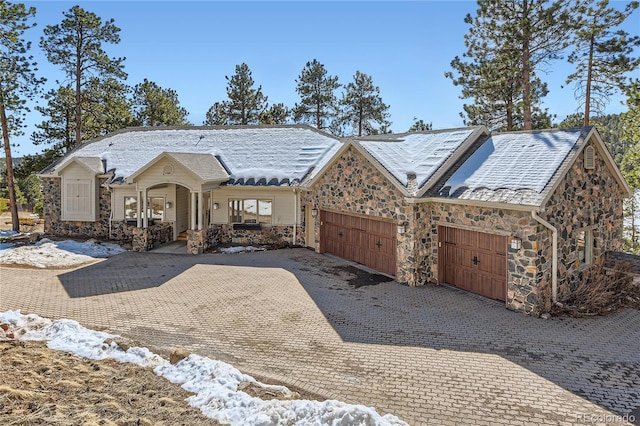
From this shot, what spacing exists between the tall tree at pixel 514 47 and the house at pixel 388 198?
32.0 ft

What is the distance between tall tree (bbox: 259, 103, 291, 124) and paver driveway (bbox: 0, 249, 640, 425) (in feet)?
84.1

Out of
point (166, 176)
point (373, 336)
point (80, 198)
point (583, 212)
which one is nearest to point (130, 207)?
point (80, 198)

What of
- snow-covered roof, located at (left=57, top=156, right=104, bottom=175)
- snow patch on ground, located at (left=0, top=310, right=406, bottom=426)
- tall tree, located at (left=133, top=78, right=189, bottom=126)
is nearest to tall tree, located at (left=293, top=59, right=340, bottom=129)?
tall tree, located at (left=133, top=78, right=189, bottom=126)

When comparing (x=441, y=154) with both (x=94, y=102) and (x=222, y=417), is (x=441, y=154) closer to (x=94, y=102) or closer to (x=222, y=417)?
(x=222, y=417)

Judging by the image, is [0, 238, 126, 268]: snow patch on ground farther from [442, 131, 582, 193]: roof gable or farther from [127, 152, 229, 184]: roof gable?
[442, 131, 582, 193]: roof gable

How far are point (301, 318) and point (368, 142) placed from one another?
811cm

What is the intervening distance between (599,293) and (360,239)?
25.8 ft

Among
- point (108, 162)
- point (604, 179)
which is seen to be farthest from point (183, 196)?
point (604, 179)

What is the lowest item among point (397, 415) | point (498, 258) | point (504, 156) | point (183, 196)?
point (397, 415)

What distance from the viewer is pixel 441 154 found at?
1452 centimetres

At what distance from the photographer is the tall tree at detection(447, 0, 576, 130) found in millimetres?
21641

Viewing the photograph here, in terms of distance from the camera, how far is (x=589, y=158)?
12.1 m

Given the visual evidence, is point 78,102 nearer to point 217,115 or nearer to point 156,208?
point 156,208

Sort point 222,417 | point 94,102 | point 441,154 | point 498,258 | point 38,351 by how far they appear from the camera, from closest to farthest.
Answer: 1. point 222,417
2. point 38,351
3. point 498,258
4. point 441,154
5. point 94,102
